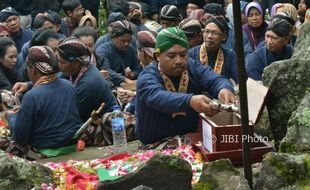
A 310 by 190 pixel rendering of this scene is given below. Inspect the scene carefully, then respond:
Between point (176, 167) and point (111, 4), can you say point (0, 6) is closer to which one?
point (111, 4)

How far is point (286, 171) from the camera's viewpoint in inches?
193

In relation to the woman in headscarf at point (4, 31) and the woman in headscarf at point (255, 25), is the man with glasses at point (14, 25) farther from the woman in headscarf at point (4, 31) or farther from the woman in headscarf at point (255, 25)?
the woman in headscarf at point (255, 25)

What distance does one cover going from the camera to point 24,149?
7.96 meters

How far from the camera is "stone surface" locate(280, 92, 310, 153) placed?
5.20 metres

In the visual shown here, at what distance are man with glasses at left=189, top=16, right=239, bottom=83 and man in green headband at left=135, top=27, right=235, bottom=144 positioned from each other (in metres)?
2.74

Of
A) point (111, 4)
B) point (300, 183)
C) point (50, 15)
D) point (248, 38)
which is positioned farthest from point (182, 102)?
point (111, 4)

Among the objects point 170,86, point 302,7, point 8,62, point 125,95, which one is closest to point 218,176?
point 170,86

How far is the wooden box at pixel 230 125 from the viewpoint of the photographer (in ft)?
17.6

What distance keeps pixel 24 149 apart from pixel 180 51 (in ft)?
7.41

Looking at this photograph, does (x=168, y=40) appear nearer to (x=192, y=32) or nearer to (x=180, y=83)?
(x=180, y=83)

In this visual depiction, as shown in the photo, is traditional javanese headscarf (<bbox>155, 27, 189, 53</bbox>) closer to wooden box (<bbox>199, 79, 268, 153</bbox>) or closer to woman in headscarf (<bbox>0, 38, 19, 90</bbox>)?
wooden box (<bbox>199, 79, 268, 153</bbox>)

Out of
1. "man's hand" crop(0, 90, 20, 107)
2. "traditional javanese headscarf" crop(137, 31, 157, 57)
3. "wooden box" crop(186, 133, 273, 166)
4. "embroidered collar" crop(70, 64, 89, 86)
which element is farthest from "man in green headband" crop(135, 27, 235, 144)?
"man's hand" crop(0, 90, 20, 107)

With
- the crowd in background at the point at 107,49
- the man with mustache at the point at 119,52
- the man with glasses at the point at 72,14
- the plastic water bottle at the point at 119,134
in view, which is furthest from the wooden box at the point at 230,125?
the man with glasses at the point at 72,14

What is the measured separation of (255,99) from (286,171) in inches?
28.5
